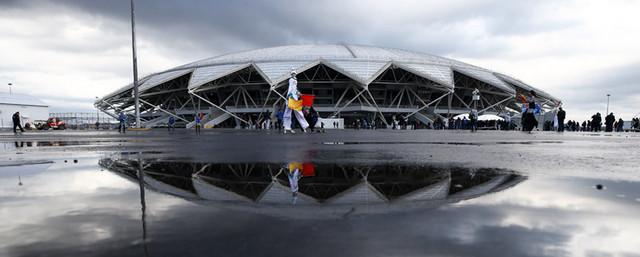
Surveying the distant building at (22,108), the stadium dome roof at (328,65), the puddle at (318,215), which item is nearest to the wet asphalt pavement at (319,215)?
the puddle at (318,215)

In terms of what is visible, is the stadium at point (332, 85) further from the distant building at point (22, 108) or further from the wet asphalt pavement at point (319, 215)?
the wet asphalt pavement at point (319, 215)

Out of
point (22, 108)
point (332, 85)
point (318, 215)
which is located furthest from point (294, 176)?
point (22, 108)

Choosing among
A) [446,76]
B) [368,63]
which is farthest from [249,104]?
[446,76]

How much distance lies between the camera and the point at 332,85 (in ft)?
159

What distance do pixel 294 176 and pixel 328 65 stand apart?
40.7 meters

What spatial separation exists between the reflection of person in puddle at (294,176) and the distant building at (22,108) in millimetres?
59919

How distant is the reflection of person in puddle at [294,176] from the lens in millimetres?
2700

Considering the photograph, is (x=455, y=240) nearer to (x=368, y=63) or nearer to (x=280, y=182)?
(x=280, y=182)

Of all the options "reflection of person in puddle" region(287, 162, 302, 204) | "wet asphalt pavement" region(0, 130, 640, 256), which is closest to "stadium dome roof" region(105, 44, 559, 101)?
"reflection of person in puddle" region(287, 162, 302, 204)

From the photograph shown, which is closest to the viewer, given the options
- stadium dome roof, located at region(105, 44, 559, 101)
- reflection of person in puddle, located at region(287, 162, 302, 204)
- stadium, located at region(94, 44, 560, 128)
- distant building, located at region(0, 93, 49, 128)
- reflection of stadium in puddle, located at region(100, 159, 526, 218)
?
reflection of stadium in puddle, located at region(100, 159, 526, 218)

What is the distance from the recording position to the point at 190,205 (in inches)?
88.1

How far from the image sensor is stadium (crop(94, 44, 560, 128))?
44.2 metres

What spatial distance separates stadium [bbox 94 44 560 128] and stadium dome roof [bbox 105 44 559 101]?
0.38 feet

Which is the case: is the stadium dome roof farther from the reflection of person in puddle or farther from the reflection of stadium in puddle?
the reflection of stadium in puddle
